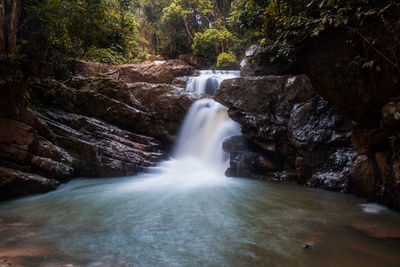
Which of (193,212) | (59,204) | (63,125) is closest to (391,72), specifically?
(193,212)

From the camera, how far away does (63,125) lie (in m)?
7.81

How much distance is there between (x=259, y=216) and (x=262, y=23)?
422cm

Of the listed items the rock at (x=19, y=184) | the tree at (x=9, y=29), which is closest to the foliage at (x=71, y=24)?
the tree at (x=9, y=29)

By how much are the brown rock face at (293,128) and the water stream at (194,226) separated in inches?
29.5

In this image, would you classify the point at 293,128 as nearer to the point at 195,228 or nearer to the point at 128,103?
the point at 195,228

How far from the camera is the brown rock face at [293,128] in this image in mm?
5816

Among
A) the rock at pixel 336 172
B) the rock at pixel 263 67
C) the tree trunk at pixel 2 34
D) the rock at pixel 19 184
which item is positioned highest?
the rock at pixel 263 67

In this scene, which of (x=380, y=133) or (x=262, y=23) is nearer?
(x=380, y=133)

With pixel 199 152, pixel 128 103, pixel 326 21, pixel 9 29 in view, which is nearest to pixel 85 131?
pixel 128 103

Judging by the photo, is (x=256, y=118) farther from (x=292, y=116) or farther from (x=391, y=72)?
(x=391, y=72)

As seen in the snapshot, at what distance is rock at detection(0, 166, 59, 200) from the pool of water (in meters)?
0.31

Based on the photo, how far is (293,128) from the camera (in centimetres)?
648

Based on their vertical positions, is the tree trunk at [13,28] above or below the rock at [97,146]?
above

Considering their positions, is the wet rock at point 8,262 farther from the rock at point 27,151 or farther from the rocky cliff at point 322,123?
the rocky cliff at point 322,123
